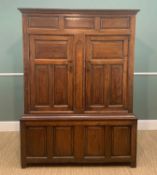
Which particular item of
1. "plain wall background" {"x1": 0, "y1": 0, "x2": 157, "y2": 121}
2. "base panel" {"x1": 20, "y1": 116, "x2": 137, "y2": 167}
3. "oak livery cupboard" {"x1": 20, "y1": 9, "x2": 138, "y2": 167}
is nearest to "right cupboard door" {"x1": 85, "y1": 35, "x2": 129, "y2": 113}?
"oak livery cupboard" {"x1": 20, "y1": 9, "x2": 138, "y2": 167}

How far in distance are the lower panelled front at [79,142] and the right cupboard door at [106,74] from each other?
0.65 feet

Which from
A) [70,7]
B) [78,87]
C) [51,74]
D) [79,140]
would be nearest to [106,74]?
[78,87]

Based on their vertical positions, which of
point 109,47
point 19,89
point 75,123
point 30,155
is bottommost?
point 30,155

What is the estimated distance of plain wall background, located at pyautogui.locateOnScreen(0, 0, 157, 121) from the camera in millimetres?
4254

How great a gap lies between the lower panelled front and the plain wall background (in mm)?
1434

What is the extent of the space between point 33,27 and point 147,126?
103 inches

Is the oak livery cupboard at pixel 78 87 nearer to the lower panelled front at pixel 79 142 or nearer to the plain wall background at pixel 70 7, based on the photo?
the lower panelled front at pixel 79 142

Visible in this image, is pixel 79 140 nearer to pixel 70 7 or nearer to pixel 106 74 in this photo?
pixel 106 74

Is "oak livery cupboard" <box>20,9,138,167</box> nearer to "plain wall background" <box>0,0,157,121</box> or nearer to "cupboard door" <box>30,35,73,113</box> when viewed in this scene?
"cupboard door" <box>30,35,73,113</box>

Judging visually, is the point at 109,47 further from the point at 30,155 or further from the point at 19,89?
the point at 19,89

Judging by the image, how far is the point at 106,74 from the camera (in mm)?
3061

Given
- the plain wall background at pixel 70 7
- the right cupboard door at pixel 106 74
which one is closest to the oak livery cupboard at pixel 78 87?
the right cupboard door at pixel 106 74

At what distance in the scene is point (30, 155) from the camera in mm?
3105

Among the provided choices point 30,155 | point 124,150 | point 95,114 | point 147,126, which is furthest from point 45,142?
point 147,126
